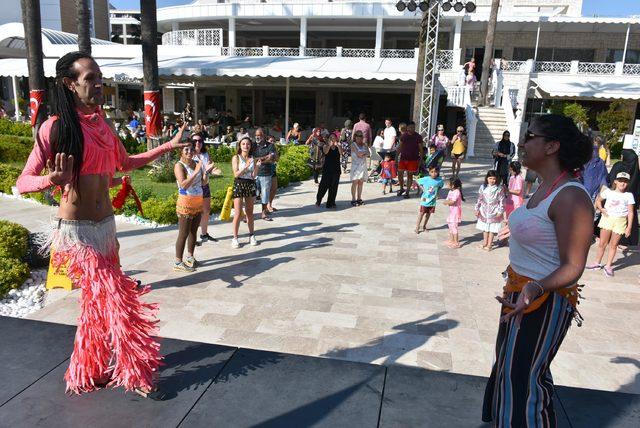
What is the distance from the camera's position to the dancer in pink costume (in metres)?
2.53

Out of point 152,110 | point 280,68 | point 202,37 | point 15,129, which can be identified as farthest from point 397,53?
point 15,129

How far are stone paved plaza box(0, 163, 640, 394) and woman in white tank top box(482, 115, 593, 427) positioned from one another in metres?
1.57

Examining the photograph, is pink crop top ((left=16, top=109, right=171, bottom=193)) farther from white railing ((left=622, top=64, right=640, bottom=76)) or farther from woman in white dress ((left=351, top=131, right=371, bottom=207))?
white railing ((left=622, top=64, right=640, bottom=76))

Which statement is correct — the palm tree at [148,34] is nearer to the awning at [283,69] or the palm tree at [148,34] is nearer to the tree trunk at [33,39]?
the tree trunk at [33,39]

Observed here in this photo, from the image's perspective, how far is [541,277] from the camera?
7.30 feet

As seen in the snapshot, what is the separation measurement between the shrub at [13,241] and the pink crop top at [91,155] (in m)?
3.28

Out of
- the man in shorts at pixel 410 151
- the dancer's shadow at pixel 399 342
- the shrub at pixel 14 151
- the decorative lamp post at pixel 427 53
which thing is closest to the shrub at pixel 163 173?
the shrub at pixel 14 151

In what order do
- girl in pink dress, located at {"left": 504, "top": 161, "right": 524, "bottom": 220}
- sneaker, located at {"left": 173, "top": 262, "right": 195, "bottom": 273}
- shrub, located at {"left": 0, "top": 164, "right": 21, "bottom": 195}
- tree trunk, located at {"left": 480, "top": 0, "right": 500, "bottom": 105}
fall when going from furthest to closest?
tree trunk, located at {"left": 480, "top": 0, "right": 500, "bottom": 105}, shrub, located at {"left": 0, "top": 164, "right": 21, "bottom": 195}, girl in pink dress, located at {"left": 504, "top": 161, "right": 524, "bottom": 220}, sneaker, located at {"left": 173, "top": 262, "right": 195, "bottom": 273}

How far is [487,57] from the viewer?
771 inches

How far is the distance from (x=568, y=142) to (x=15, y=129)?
72.5 ft

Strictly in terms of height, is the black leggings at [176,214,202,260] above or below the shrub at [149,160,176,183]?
above

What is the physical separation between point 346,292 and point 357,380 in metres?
2.18

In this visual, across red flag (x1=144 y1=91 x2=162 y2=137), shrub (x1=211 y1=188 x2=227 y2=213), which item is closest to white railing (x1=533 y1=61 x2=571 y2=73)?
red flag (x1=144 y1=91 x2=162 y2=137)

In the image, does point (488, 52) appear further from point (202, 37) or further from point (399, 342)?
point (399, 342)
